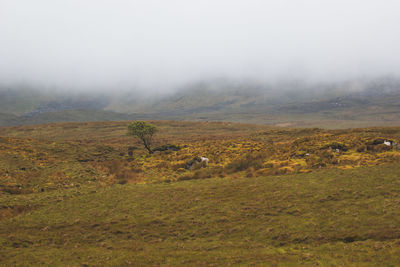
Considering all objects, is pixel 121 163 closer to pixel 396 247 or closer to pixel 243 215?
pixel 243 215

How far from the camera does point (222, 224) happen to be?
1816cm

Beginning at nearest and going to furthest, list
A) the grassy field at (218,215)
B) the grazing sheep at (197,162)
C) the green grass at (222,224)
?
the green grass at (222,224) → the grassy field at (218,215) → the grazing sheep at (197,162)

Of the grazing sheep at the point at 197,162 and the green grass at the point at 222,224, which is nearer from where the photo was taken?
the green grass at the point at 222,224

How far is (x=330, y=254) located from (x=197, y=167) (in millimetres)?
27298

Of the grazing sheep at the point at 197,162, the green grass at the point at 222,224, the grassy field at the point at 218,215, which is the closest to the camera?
the green grass at the point at 222,224

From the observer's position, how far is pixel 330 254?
43.0 ft

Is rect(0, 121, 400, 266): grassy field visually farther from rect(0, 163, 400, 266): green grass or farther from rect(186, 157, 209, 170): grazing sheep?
rect(186, 157, 209, 170): grazing sheep

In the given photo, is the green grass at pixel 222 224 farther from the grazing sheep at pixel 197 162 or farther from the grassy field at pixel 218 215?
the grazing sheep at pixel 197 162

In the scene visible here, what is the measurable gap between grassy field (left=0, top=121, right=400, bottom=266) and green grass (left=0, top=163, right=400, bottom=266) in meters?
0.07

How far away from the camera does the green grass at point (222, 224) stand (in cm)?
1391

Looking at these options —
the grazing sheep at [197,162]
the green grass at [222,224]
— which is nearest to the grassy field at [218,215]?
the green grass at [222,224]

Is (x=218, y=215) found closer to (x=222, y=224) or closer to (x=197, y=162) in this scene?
(x=222, y=224)

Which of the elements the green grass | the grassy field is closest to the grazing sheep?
the grassy field

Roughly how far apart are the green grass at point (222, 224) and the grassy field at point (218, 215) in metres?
0.07
